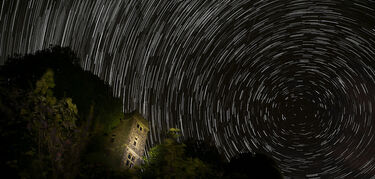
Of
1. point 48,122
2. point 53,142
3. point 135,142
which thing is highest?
point 48,122

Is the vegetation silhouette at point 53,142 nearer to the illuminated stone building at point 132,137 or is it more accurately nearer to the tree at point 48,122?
the tree at point 48,122

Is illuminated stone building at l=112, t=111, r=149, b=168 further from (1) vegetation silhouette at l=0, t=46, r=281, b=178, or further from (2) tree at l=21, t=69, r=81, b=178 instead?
(2) tree at l=21, t=69, r=81, b=178

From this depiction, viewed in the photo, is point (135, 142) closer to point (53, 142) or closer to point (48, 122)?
point (53, 142)

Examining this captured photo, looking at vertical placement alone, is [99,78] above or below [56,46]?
below

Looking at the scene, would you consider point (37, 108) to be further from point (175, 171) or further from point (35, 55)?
point (35, 55)

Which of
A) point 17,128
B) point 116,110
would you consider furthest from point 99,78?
point 17,128

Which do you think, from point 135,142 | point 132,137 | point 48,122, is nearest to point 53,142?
point 48,122

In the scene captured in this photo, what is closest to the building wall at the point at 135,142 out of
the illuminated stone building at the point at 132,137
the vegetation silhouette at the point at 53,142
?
the illuminated stone building at the point at 132,137

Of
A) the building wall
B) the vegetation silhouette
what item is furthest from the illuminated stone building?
the vegetation silhouette

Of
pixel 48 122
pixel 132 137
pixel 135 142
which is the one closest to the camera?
pixel 48 122

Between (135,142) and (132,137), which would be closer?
(132,137)

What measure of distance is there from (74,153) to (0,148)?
313cm

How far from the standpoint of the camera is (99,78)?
2841 centimetres

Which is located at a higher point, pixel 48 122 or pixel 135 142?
pixel 48 122
